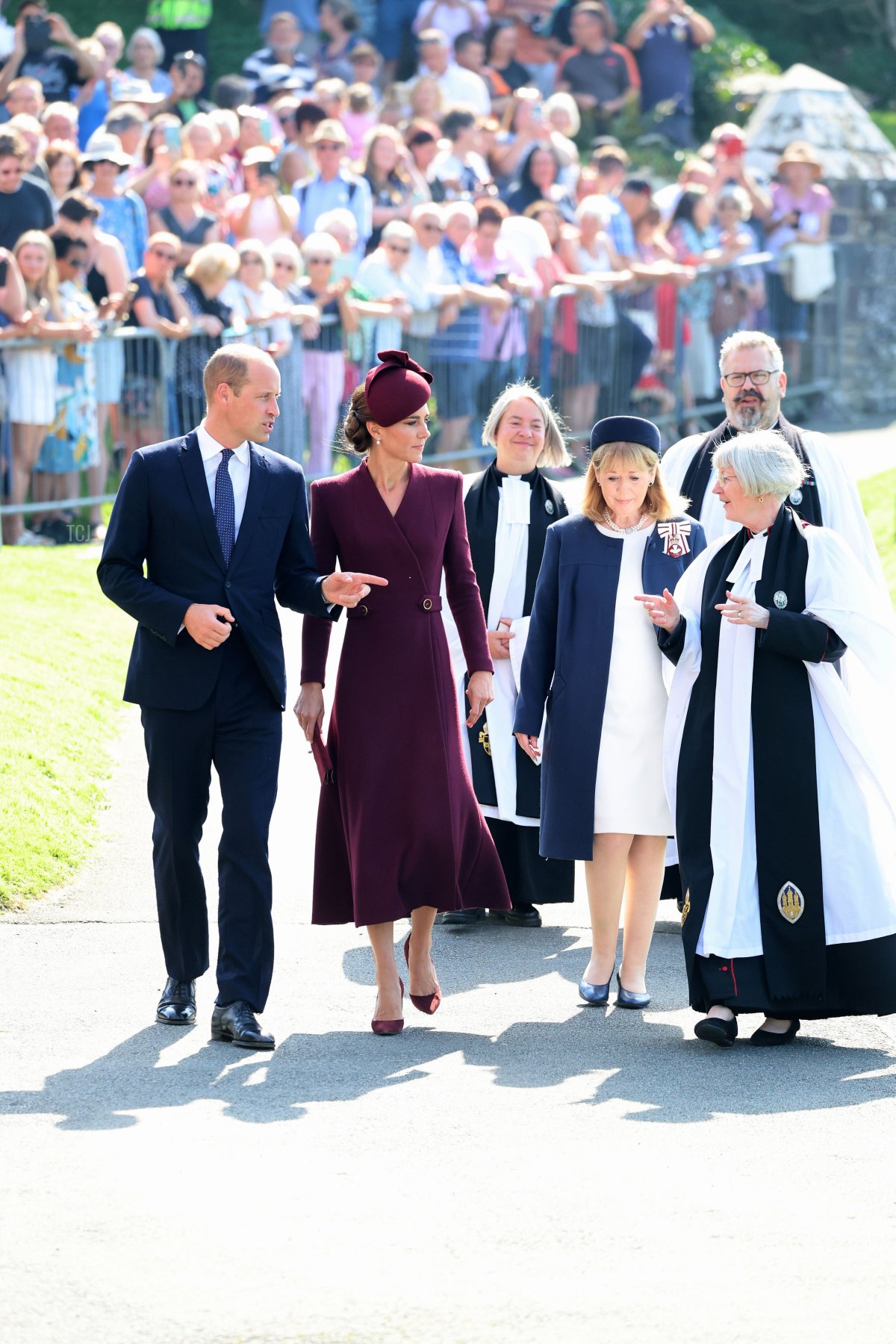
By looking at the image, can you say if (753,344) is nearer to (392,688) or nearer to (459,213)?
(392,688)

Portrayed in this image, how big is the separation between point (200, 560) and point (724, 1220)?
100 inches

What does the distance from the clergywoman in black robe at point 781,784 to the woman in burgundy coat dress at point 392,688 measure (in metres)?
0.72

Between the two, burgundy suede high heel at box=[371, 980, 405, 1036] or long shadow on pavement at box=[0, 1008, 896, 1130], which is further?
burgundy suede high heel at box=[371, 980, 405, 1036]

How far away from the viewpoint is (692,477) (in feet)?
26.8

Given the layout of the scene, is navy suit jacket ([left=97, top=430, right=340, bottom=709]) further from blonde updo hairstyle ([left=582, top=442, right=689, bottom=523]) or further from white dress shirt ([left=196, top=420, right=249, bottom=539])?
blonde updo hairstyle ([left=582, top=442, right=689, bottom=523])

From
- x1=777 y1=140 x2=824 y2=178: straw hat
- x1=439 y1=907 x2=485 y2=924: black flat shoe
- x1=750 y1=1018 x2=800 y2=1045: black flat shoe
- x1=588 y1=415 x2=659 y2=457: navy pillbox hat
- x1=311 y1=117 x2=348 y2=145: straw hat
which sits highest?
x1=777 y1=140 x2=824 y2=178: straw hat

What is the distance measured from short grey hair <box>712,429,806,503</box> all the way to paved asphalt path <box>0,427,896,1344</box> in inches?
66.2

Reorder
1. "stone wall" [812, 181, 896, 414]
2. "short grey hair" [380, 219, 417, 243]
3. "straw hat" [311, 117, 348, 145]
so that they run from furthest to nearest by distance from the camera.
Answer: "stone wall" [812, 181, 896, 414]
"straw hat" [311, 117, 348, 145]
"short grey hair" [380, 219, 417, 243]

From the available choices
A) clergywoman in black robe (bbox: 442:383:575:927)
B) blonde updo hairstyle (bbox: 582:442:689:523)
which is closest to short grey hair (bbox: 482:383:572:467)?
clergywoman in black robe (bbox: 442:383:575:927)

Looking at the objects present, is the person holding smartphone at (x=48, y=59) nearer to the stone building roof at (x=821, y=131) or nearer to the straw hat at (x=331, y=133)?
the straw hat at (x=331, y=133)

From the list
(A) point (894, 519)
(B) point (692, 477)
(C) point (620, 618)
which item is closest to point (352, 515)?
(C) point (620, 618)

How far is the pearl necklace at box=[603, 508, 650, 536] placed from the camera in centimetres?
688

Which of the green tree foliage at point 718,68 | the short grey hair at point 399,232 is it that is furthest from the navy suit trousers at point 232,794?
the green tree foliage at point 718,68

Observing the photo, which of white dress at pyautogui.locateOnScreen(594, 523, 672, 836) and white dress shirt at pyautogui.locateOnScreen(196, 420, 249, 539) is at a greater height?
white dress shirt at pyautogui.locateOnScreen(196, 420, 249, 539)
